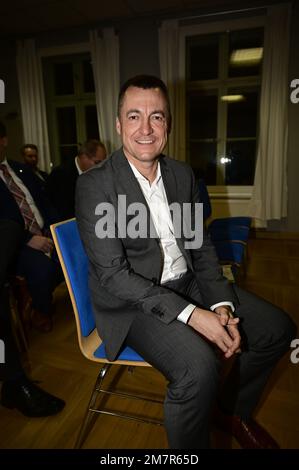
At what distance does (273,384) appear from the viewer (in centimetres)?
161

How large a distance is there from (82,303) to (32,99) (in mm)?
4995

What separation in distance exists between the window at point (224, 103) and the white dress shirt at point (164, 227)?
380 cm

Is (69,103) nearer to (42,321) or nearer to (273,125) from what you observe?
(273,125)

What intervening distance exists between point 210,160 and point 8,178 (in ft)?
11.2

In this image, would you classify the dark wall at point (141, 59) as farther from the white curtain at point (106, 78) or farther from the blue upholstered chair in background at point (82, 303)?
the blue upholstered chair in background at point (82, 303)

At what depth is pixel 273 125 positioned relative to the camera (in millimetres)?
4137

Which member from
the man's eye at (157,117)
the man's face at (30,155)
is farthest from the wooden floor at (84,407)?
the man's face at (30,155)

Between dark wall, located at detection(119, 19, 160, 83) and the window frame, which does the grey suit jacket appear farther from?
dark wall, located at detection(119, 19, 160, 83)

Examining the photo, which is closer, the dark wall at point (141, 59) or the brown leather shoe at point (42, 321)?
the brown leather shoe at point (42, 321)

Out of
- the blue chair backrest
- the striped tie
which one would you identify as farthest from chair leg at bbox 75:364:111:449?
the striped tie

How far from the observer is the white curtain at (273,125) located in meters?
3.92

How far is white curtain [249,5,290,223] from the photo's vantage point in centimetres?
392
